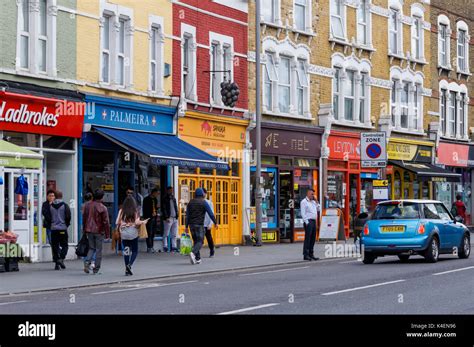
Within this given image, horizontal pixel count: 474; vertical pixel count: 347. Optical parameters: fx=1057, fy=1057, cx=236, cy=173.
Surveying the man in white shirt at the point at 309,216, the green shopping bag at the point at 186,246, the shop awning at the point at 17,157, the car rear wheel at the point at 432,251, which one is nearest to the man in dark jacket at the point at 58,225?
the shop awning at the point at 17,157

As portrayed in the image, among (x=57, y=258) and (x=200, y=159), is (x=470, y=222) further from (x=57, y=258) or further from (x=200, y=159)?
(x=57, y=258)

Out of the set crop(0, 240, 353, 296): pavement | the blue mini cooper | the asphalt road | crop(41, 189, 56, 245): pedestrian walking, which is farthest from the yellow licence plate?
crop(41, 189, 56, 245): pedestrian walking

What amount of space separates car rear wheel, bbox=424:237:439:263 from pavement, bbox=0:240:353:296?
385cm

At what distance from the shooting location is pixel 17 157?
2359 centimetres

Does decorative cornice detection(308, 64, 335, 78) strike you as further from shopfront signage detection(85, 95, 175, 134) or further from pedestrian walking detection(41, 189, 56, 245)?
pedestrian walking detection(41, 189, 56, 245)

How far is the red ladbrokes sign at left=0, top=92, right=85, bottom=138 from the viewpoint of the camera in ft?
82.3

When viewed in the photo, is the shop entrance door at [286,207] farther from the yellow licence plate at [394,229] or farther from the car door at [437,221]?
the yellow licence plate at [394,229]

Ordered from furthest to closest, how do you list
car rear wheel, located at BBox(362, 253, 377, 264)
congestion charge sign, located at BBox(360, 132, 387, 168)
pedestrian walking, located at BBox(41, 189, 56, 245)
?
congestion charge sign, located at BBox(360, 132, 387, 168) → car rear wheel, located at BBox(362, 253, 377, 264) → pedestrian walking, located at BBox(41, 189, 56, 245)

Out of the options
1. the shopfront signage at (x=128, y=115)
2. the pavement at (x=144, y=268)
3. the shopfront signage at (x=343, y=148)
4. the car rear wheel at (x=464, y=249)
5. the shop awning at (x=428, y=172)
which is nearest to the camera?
the pavement at (x=144, y=268)

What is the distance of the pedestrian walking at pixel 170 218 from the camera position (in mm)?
30594

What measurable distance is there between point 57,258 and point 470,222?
31698 millimetres

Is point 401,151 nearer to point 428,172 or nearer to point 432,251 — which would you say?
point 428,172

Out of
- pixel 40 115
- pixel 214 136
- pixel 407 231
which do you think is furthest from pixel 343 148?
pixel 40 115

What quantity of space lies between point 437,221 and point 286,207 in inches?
513
